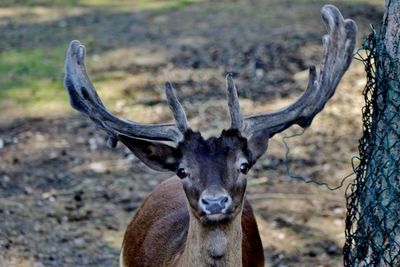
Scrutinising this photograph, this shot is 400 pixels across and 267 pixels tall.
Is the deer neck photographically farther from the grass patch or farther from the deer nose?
the grass patch

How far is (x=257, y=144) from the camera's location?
4.91m

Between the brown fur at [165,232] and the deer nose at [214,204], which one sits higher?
the deer nose at [214,204]

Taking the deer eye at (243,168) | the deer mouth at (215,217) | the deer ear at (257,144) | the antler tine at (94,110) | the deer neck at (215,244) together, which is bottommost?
the deer neck at (215,244)

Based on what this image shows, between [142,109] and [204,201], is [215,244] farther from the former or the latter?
[142,109]

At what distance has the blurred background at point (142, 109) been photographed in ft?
24.4

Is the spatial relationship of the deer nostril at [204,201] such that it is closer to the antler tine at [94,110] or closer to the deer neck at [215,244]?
the deer neck at [215,244]

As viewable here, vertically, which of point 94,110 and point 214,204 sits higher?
point 94,110

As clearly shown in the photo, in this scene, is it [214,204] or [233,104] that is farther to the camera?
[233,104]

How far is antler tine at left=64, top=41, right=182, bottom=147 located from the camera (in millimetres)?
4887

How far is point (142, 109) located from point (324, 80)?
17.7 feet

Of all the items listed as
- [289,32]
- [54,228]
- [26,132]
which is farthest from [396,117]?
[289,32]

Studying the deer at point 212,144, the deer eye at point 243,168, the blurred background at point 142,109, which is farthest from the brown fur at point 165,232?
the blurred background at point 142,109

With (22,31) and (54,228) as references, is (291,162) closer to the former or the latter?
(54,228)

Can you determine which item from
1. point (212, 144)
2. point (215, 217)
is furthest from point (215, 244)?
point (212, 144)
